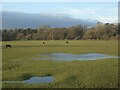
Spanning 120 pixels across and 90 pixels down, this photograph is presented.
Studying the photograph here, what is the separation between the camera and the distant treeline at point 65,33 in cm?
15441

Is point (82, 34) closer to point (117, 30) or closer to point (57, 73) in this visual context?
point (117, 30)

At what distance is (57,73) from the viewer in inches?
961

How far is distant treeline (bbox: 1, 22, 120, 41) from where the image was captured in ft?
507

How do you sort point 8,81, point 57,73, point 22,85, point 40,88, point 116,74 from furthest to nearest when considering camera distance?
point 57,73 → point 116,74 → point 8,81 → point 22,85 → point 40,88

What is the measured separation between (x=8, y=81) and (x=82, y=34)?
162m

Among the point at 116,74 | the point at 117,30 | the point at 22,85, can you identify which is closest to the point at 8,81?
the point at 22,85

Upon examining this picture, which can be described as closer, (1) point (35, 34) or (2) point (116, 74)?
(2) point (116, 74)

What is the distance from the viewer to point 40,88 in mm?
17609

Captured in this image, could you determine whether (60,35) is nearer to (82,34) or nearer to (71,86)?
(82,34)

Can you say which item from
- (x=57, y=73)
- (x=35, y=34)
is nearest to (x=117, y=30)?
(x=35, y=34)

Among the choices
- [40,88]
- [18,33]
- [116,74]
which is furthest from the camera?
[18,33]

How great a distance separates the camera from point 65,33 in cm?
18288

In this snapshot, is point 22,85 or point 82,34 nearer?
point 22,85

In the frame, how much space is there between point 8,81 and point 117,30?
134m
